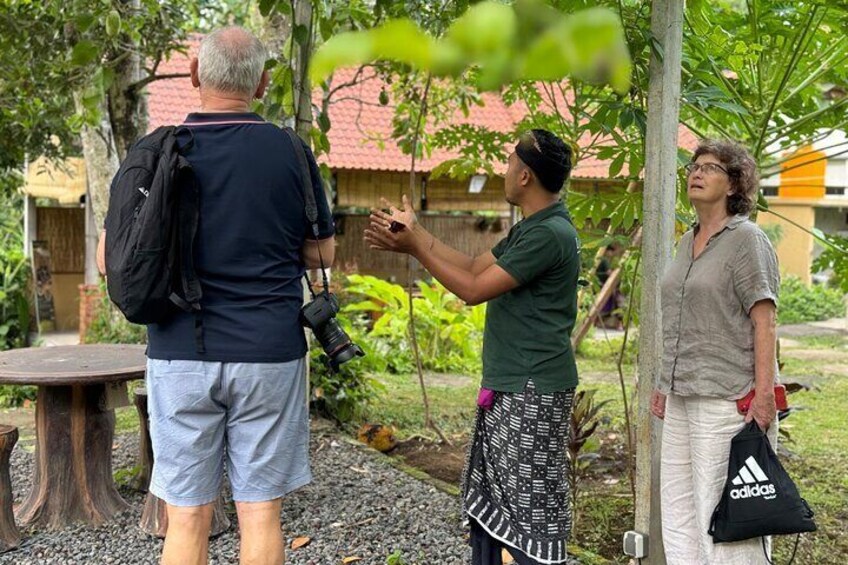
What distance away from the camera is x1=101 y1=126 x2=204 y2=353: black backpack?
245 cm

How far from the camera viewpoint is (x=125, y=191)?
8.31 feet

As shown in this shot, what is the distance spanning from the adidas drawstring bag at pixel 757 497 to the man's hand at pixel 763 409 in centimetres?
3

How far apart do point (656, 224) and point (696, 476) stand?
0.91m

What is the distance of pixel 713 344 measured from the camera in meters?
2.90

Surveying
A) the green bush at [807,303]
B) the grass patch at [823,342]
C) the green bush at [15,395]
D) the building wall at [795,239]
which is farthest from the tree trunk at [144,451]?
the building wall at [795,239]

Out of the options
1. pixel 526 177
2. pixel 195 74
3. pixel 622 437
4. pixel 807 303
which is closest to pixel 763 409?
pixel 526 177

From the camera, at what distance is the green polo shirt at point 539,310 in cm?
283

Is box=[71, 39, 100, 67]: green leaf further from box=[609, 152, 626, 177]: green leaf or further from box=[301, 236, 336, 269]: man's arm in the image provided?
box=[609, 152, 626, 177]: green leaf

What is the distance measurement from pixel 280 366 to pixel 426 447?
3.68m

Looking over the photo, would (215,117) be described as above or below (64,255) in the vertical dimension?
above

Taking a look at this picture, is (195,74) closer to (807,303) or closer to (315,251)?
(315,251)

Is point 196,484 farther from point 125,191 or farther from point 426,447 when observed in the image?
point 426,447

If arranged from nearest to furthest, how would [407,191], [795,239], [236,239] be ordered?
[236,239]
[407,191]
[795,239]

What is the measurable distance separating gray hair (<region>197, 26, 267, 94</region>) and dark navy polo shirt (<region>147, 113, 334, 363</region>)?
3.8 inches
